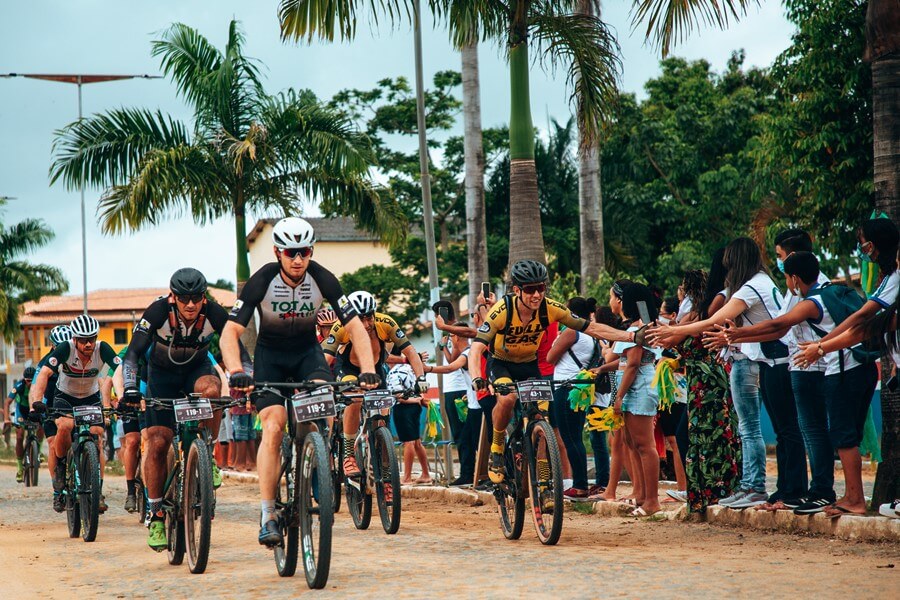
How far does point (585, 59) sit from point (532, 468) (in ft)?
27.0

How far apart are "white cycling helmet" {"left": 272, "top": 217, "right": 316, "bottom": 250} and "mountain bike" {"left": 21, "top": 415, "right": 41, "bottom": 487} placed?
13.2 metres

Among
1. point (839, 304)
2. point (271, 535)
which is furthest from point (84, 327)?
point (839, 304)

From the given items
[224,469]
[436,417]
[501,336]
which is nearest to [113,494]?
[224,469]

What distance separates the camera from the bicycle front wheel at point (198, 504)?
8336mm

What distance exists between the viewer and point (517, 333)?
1030 cm

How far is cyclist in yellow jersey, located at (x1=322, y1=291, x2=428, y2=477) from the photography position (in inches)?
447

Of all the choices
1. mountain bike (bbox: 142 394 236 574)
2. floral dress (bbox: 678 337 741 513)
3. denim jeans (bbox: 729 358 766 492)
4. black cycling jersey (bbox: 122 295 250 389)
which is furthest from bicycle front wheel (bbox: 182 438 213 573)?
denim jeans (bbox: 729 358 766 492)

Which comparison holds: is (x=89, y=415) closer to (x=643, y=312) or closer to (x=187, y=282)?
(x=187, y=282)

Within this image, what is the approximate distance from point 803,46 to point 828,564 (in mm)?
15287

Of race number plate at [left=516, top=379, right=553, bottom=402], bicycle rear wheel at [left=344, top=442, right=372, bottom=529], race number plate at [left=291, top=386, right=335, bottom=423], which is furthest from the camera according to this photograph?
bicycle rear wheel at [left=344, top=442, right=372, bottom=529]

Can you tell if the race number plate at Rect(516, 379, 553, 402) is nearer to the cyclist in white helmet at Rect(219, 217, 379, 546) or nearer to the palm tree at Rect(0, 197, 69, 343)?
the cyclist in white helmet at Rect(219, 217, 379, 546)

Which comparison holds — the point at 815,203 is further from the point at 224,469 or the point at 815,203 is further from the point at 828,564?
the point at 828,564

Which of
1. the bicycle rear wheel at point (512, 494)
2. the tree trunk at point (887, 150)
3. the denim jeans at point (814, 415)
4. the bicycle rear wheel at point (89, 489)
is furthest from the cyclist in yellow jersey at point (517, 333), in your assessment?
the bicycle rear wheel at point (89, 489)

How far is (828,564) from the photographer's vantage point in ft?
25.9
